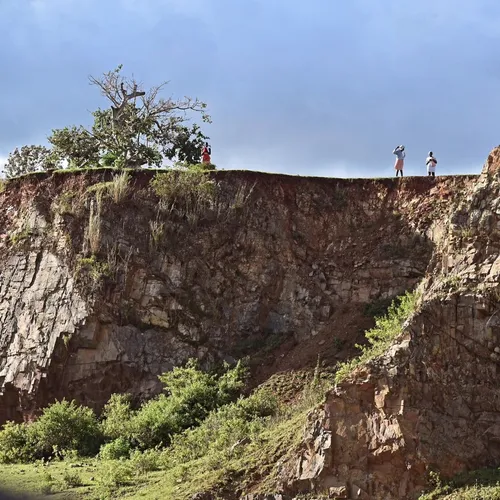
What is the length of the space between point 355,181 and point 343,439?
11610 mm

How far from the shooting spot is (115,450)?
20938 mm

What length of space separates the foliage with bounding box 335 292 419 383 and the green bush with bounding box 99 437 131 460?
15.8 feet

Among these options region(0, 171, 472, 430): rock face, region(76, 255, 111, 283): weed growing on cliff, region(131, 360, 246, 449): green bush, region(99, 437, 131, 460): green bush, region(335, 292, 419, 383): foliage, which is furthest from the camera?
region(76, 255, 111, 283): weed growing on cliff

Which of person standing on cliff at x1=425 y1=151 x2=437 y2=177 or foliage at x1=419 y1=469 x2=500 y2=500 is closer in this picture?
foliage at x1=419 y1=469 x2=500 y2=500

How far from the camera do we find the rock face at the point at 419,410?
50.4ft

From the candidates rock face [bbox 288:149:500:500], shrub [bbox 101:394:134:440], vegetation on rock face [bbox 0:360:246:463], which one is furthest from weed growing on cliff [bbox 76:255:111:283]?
rock face [bbox 288:149:500:500]

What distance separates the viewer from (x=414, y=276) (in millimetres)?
23906

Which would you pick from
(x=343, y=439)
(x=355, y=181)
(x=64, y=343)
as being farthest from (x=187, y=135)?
(x=343, y=439)

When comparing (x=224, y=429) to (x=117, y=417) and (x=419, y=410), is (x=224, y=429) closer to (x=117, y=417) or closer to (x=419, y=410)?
(x=117, y=417)

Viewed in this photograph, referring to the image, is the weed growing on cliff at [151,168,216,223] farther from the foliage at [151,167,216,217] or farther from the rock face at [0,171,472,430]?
the rock face at [0,171,472,430]

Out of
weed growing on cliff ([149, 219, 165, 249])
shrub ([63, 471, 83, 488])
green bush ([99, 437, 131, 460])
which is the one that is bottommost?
shrub ([63, 471, 83, 488])

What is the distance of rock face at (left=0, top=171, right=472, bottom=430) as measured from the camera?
2411cm

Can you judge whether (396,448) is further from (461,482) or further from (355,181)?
(355,181)

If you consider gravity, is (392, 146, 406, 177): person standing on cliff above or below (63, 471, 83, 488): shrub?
above
